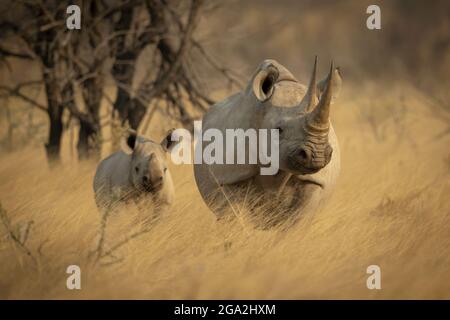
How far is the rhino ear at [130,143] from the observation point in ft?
28.2

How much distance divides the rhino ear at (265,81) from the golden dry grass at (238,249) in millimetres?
1023

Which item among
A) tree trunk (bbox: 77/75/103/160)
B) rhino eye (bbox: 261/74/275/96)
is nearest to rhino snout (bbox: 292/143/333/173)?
rhino eye (bbox: 261/74/275/96)

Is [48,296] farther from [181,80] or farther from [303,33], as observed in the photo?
[303,33]

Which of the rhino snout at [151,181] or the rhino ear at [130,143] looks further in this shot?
the rhino ear at [130,143]

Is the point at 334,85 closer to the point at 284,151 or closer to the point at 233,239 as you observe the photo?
the point at 284,151

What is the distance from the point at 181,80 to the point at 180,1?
1.27 meters

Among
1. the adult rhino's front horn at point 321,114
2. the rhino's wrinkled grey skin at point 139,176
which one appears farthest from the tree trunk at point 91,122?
the adult rhino's front horn at point 321,114

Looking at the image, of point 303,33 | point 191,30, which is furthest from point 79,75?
point 303,33

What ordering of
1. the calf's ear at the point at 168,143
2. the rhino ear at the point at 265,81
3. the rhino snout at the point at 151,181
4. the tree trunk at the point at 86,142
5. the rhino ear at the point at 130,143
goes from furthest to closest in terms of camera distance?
the tree trunk at the point at 86,142 → the calf's ear at the point at 168,143 → the rhino ear at the point at 130,143 → the rhino snout at the point at 151,181 → the rhino ear at the point at 265,81

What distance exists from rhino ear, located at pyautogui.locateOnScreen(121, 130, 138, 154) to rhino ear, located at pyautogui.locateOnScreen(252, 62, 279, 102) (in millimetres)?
1846

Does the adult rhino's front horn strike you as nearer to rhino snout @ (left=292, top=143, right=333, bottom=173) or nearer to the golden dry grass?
rhino snout @ (left=292, top=143, right=333, bottom=173)

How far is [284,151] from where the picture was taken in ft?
21.8

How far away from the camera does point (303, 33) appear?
82.9 ft

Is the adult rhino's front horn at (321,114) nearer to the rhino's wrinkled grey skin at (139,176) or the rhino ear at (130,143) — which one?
the rhino's wrinkled grey skin at (139,176)
